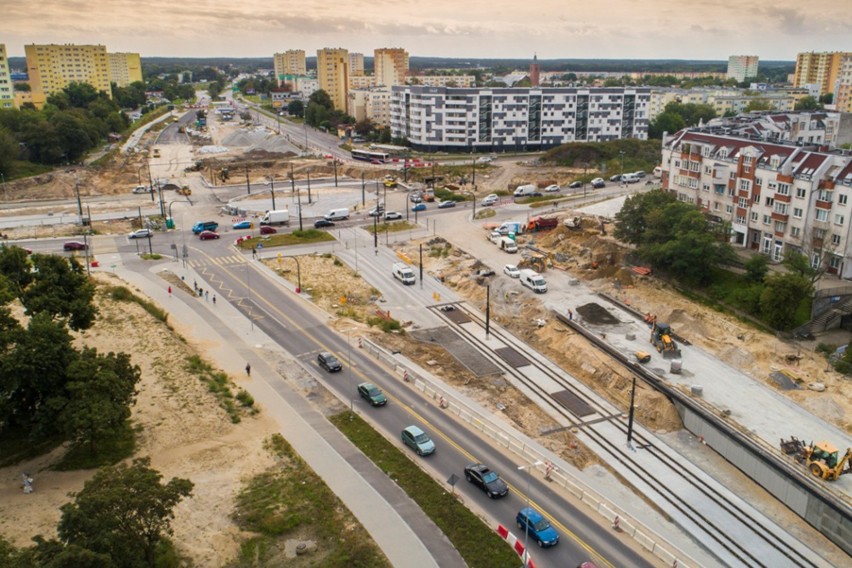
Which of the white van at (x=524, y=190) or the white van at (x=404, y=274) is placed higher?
the white van at (x=524, y=190)

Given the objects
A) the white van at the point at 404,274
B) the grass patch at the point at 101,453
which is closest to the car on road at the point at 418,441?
the grass patch at the point at 101,453

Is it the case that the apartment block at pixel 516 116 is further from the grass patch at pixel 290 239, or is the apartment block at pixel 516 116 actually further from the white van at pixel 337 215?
the grass patch at pixel 290 239

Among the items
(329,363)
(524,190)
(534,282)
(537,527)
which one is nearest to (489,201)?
(524,190)

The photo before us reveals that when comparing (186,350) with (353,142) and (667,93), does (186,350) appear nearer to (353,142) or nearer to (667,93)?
(353,142)

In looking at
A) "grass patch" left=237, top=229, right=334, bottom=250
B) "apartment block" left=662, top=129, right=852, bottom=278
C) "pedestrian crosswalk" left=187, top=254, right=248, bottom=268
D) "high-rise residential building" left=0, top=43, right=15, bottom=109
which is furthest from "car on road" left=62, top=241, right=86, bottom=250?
"high-rise residential building" left=0, top=43, right=15, bottom=109

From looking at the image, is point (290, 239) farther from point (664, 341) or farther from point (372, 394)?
point (664, 341)

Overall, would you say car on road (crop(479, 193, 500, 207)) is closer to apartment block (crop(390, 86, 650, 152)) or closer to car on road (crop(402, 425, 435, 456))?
apartment block (crop(390, 86, 650, 152))
